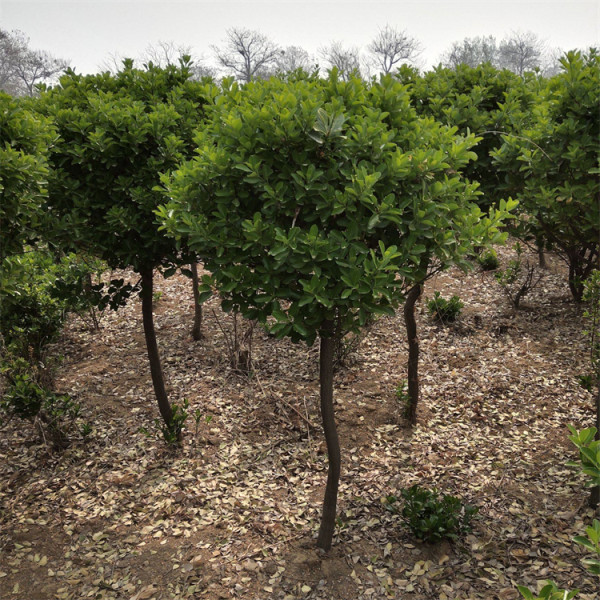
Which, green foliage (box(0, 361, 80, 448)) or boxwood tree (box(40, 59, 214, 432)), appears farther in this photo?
green foliage (box(0, 361, 80, 448))

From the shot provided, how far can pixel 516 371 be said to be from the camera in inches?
236

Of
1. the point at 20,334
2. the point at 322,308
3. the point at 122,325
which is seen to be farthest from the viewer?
the point at 122,325

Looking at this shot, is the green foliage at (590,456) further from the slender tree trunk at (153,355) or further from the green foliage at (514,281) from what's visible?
the green foliage at (514,281)

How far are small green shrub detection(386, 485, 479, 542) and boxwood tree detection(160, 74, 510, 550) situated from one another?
69.0 inches

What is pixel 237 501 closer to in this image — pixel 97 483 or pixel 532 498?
pixel 97 483

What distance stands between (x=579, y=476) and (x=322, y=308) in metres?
3.11

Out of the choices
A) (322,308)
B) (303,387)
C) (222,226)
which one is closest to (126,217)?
(222,226)

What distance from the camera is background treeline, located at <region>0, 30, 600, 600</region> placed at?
2779 millimetres

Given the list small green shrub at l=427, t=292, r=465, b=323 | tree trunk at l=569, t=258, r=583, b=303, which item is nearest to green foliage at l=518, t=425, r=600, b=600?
small green shrub at l=427, t=292, r=465, b=323

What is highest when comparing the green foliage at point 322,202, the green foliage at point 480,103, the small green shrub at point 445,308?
the green foliage at point 480,103

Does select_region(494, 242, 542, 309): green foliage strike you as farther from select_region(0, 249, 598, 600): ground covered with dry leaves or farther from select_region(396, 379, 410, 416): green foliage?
select_region(396, 379, 410, 416): green foliage

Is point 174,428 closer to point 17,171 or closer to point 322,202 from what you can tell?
point 17,171

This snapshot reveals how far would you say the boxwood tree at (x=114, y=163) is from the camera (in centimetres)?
397

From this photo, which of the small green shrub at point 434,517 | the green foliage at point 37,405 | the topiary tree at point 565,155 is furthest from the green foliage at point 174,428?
the topiary tree at point 565,155
